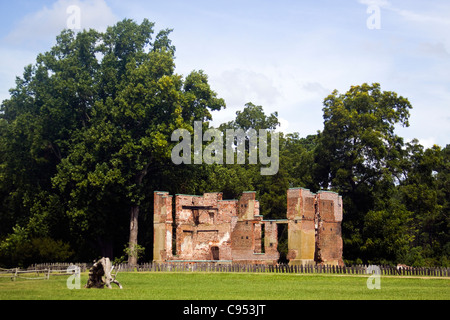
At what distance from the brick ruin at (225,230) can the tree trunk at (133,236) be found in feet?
6.07

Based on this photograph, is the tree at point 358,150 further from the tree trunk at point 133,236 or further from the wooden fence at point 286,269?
the tree trunk at point 133,236

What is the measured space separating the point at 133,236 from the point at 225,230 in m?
6.52

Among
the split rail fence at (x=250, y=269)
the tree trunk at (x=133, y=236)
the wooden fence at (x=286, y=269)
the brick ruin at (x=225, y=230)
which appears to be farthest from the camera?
the tree trunk at (x=133, y=236)

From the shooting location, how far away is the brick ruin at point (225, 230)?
40125mm

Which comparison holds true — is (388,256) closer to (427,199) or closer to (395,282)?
(427,199)

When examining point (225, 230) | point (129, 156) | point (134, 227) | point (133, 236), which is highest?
point (129, 156)

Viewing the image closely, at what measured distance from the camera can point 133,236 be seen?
142 ft

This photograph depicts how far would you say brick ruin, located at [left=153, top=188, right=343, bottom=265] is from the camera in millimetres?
40125

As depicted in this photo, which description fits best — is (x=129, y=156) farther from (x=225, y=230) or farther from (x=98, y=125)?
(x=225, y=230)

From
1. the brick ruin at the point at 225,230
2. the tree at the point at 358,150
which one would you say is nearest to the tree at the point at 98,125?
the brick ruin at the point at 225,230

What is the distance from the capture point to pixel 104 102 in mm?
46969

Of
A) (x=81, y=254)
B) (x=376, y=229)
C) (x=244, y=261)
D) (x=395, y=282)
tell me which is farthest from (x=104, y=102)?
(x=395, y=282)

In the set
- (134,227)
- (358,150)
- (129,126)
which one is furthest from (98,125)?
(358,150)

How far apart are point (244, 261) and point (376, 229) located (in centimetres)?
970
